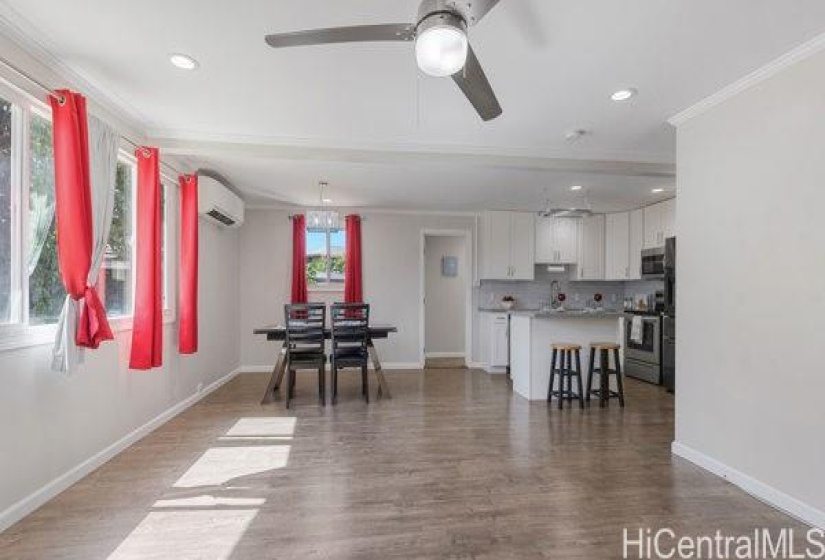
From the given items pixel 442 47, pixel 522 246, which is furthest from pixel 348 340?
pixel 442 47

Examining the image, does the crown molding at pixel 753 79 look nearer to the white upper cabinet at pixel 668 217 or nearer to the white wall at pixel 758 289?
the white wall at pixel 758 289

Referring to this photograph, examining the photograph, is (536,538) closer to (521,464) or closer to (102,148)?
(521,464)

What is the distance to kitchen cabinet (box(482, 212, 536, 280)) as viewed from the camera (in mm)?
6160

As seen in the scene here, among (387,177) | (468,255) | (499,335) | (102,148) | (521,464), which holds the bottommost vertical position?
(521,464)

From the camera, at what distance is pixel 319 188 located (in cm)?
489

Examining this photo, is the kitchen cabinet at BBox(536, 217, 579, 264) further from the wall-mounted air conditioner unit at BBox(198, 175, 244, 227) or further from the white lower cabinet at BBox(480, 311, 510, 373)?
the wall-mounted air conditioner unit at BBox(198, 175, 244, 227)

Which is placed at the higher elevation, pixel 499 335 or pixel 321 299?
pixel 321 299

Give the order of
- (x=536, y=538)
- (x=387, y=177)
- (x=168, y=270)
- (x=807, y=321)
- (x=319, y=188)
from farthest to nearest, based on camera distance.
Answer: (x=319, y=188)
(x=387, y=177)
(x=168, y=270)
(x=807, y=321)
(x=536, y=538)

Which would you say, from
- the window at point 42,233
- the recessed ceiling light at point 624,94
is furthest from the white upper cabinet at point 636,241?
the window at point 42,233

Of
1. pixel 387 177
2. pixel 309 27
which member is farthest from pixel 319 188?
pixel 309 27

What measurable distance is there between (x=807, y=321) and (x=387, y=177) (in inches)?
138

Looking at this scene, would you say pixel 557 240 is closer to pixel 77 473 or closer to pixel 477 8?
pixel 477 8

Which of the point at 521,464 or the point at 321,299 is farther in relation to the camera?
the point at 321,299

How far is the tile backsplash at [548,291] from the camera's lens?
6.46m
